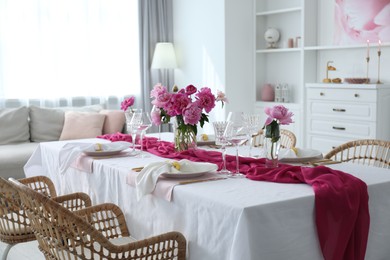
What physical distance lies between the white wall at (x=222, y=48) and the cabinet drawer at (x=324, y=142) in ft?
3.61

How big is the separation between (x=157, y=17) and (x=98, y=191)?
4.32 metres

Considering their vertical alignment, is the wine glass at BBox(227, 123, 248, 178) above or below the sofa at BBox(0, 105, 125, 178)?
above

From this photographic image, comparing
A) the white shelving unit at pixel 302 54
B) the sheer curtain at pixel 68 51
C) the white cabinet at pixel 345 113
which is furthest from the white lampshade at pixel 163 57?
the white cabinet at pixel 345 113

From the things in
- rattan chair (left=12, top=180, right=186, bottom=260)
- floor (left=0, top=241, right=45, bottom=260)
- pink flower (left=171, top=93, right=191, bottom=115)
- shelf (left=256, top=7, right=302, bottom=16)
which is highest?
shelf (left=256, top=7, right=302, bottom=16)

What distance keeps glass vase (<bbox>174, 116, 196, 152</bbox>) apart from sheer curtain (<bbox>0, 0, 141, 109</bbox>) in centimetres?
347

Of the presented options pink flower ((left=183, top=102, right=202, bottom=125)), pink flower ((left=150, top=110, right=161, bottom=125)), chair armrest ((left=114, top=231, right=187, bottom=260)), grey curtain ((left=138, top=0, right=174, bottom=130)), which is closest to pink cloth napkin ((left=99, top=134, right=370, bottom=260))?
chair armrest ((left=114, top=231, right=187, bottom=260))

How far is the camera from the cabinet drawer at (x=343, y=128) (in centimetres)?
514

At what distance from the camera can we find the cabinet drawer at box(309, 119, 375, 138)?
5.14 m

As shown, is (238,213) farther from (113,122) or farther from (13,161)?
(113,122)

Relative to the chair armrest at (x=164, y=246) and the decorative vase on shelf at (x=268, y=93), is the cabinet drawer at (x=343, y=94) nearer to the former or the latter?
the decorative vase on shelf at (x=268, y=93)

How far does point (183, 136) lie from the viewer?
311 cm

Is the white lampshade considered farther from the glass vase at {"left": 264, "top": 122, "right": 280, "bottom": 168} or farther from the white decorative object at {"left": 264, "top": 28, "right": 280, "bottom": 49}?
the glass vase at {"left": 264, "top": 122, "right": 280, "bottom": 168}

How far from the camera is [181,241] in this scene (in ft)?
7.34

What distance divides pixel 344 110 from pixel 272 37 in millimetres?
1443
